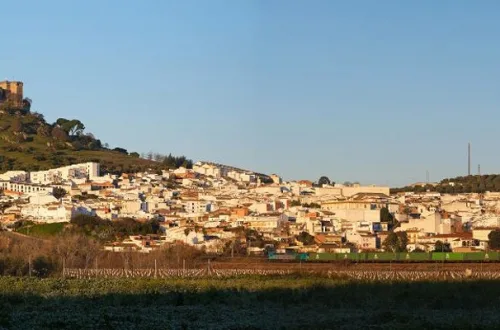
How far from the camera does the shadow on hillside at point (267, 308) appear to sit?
17594 millimetres

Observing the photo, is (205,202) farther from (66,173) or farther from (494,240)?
(494,240)

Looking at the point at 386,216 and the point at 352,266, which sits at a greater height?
the point at 386,216

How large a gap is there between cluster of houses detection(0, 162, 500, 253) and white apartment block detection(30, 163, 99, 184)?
3.7 inches

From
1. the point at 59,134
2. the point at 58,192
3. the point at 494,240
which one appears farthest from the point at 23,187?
the point at 494,240

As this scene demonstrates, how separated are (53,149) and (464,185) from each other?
4195 centimetres

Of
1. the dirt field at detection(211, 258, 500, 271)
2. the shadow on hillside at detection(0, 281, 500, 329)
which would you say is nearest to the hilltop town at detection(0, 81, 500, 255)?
the dirt field at detection(211, 258, 500, 271)

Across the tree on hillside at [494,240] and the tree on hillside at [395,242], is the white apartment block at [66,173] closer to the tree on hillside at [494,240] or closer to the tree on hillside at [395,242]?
the tree on hillside at [395,242]

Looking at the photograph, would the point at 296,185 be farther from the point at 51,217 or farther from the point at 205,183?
the point at 51,217

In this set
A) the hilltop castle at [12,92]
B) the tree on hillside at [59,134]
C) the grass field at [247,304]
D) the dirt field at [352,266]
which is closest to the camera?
the grass field at [247,304]

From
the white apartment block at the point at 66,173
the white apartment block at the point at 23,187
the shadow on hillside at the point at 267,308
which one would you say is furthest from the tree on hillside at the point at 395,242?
the white apartment block at the point at 66,173

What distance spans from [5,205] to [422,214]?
1219 inches

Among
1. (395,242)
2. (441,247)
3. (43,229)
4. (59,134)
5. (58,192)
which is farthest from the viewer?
(59,134)

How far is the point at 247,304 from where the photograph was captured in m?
22.2

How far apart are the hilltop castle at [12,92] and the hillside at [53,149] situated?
369 cm
